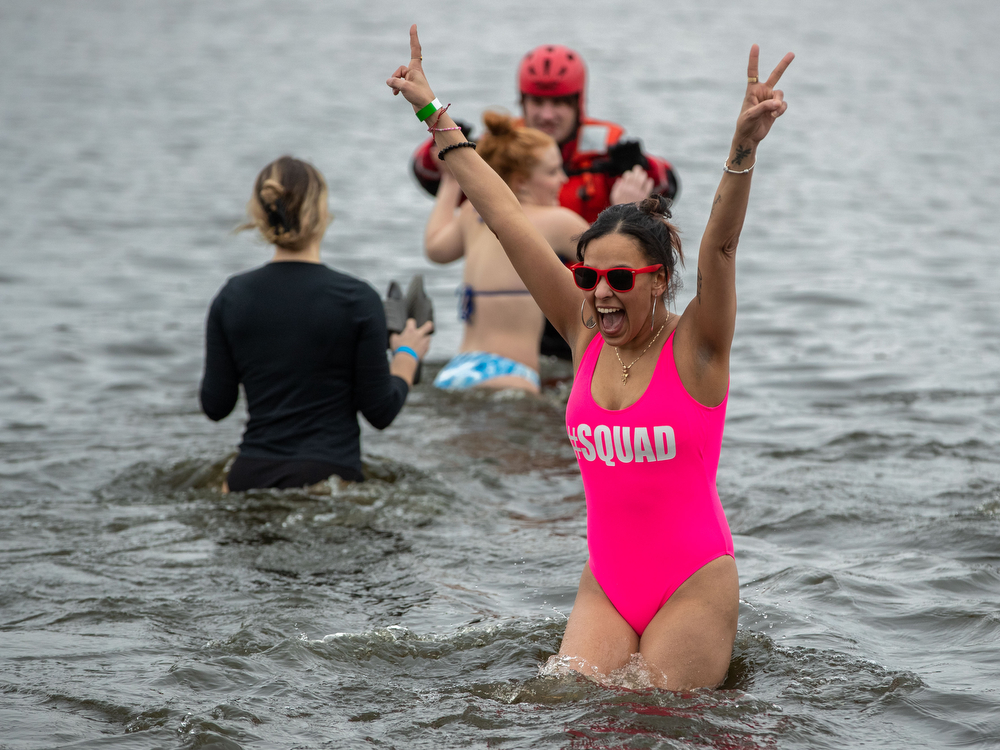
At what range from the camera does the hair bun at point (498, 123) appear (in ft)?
25.0

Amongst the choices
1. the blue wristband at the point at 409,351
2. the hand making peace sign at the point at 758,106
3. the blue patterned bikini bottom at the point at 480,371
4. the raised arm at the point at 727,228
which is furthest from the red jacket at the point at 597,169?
the hand making peace sign at the point at 758,106

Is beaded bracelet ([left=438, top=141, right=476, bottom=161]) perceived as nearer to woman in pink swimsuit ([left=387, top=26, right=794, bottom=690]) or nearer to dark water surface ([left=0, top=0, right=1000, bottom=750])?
woman in pink swimsuit ([left=387, top=26, right=794, bottom=690])

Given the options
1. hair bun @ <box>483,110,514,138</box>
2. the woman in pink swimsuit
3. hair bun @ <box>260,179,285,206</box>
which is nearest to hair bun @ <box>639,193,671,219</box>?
the woman in pink swimsuit

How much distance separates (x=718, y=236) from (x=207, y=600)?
9.53 feet

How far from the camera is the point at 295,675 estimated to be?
4520mm

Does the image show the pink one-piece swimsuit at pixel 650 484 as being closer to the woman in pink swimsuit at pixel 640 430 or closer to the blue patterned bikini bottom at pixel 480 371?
the woman in pink swimsuit at pixel 640 430

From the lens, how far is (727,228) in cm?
367

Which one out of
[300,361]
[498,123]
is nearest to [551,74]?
[498,123]

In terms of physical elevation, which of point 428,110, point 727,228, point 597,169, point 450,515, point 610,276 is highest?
point 428,110

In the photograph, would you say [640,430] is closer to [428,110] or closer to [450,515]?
[428,110]

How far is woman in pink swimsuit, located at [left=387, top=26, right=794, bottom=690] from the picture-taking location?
13.2ft

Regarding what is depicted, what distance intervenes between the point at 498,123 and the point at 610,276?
3.88m

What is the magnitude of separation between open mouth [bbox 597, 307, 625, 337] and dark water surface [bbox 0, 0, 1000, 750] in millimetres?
1200

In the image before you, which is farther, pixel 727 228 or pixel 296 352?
pixel 296 352
